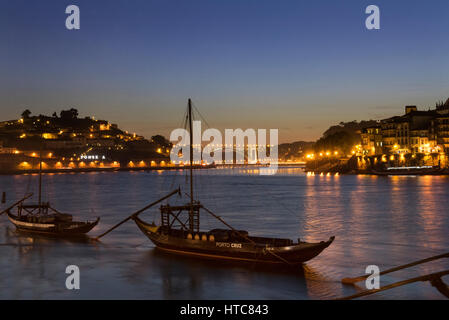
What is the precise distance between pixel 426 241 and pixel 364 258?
10657mm

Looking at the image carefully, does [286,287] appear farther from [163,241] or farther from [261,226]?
[261,226]

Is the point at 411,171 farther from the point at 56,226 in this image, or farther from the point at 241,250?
the point at 241,250

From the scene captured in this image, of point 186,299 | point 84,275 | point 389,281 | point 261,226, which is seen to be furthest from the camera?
point 261,226

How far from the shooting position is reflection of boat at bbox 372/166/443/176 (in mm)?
148750

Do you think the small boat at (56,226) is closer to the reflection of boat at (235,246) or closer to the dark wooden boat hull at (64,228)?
the dark wooden boat hull at (64,228)

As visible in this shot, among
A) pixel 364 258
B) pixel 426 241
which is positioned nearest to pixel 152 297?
pixel 364 258

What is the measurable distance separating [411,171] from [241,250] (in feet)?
456

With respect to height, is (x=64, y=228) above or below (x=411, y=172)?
below

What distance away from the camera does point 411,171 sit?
505ft

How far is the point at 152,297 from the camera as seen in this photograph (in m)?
22.0

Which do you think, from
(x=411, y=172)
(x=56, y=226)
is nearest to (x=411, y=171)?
(x=411, y=172)

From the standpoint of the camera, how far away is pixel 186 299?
21.7 metres
